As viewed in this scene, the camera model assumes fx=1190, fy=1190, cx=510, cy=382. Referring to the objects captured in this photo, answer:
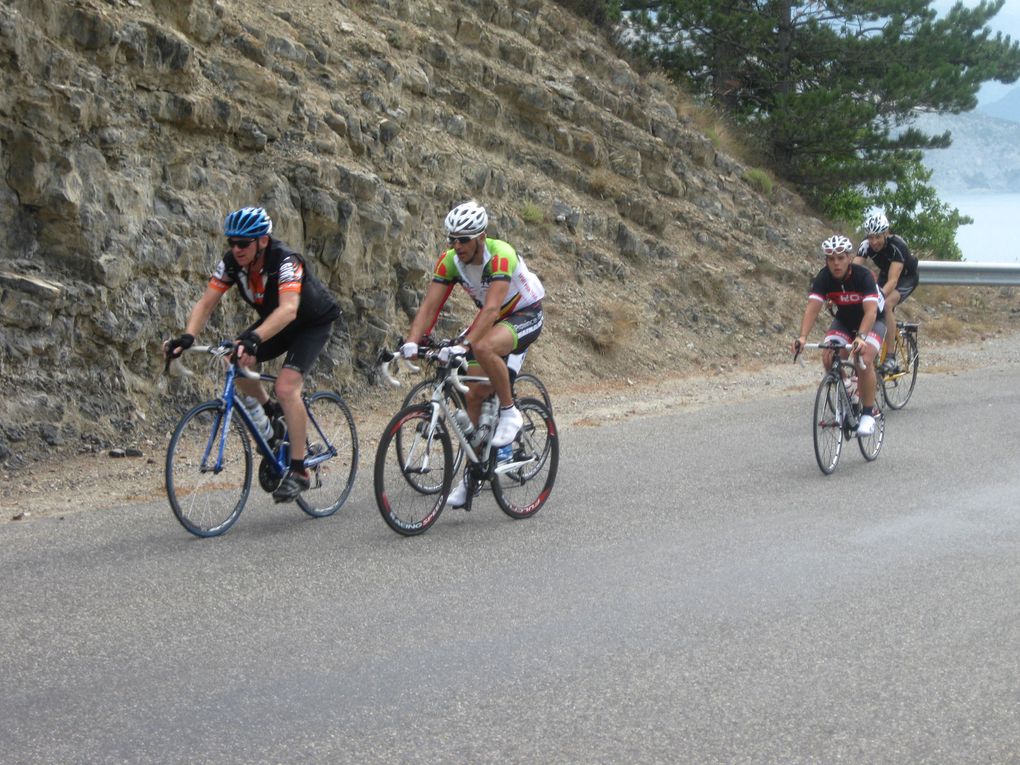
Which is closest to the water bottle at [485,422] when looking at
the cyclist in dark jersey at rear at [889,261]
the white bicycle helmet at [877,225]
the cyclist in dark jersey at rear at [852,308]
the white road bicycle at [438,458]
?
the white road bicycle at [438,458]

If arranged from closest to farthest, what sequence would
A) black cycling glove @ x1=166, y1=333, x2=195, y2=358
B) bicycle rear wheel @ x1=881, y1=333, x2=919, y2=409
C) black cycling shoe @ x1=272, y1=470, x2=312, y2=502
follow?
black cycling glove @ x1=166, y1=333, x2=195, y2=358, black cycling shoe @ x1=272, y1=470, x2=312, y2=502, bicycle rear wheel @ x1=881, y1=333, x2=919, y2=409

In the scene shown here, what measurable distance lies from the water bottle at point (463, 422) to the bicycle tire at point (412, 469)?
7.1 inches

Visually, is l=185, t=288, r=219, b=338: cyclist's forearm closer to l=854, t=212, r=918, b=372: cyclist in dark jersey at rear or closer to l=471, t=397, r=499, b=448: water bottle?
l=471, t=397, r=499, b=448: water bottle

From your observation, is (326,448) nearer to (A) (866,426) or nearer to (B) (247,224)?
(B) (247,224)

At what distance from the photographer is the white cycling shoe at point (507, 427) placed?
7832mm

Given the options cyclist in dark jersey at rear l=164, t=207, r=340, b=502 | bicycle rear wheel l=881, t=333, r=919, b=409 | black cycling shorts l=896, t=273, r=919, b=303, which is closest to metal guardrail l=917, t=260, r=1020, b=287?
black cycling shorts l=896, t=273, r=919, b=303

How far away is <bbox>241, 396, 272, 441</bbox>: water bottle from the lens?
7.62 meters

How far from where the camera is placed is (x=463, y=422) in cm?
780

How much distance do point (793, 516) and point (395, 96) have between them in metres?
10.5

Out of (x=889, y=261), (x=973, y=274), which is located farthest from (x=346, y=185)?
(x=973, y=274)

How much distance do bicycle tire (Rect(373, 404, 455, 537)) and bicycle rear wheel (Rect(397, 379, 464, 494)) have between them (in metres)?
0.01

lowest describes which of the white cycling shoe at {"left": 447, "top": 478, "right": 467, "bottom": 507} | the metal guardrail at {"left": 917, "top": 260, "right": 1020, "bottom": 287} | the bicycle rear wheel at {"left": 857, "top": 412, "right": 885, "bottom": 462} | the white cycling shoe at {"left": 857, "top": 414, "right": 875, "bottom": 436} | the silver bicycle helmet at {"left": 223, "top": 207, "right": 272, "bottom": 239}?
the white cycling shoe at {"left": 447, "top": 478, "right": 467, "bottom": 507}

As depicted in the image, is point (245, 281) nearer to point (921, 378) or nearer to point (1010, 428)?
point (1010, 428)

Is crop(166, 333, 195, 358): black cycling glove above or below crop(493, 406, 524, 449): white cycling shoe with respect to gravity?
above
